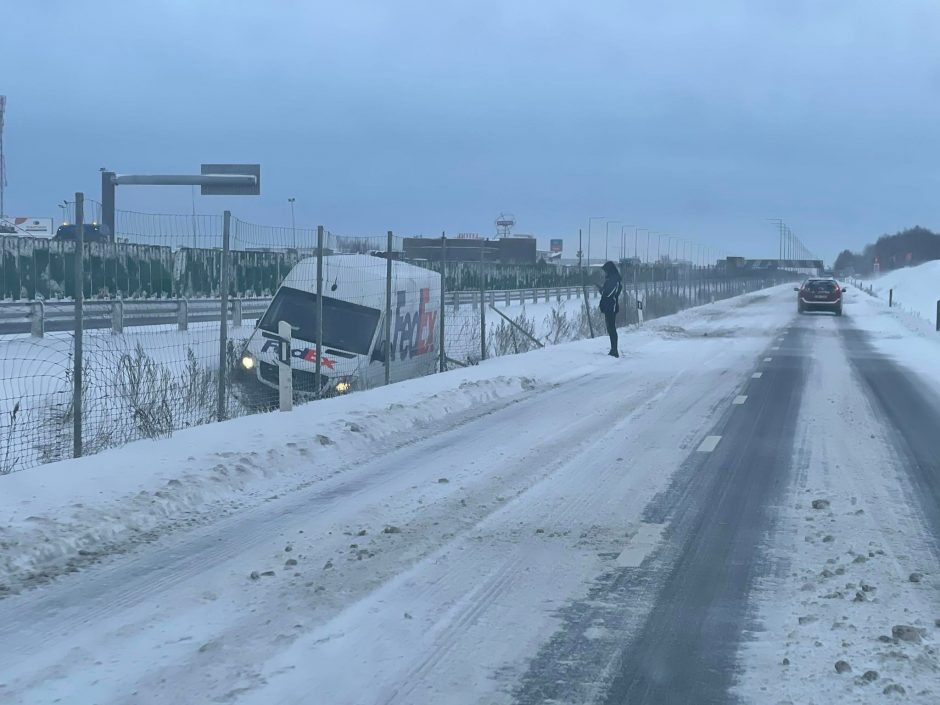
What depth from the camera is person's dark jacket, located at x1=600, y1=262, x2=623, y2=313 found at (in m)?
24.3

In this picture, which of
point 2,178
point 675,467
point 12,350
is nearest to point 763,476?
point 675,467

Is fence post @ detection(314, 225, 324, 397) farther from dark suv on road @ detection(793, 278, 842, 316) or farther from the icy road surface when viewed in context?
dark suv on road @ detection(793, 278, 842, 316)

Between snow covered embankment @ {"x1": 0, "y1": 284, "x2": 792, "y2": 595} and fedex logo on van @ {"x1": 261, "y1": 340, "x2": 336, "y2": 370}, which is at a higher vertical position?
fedex logo on van @ {"x1": 261, "y1": 340, "x2": 336, "y2": 370}

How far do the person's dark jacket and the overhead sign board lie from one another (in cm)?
890

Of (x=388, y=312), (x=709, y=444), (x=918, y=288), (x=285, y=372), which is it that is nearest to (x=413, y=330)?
(x=388, y=312)

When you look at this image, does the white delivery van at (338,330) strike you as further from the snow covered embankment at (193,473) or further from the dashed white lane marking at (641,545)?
the dashed white lane marking at (641,545)

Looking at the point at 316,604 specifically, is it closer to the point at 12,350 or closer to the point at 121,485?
the point at 121,485

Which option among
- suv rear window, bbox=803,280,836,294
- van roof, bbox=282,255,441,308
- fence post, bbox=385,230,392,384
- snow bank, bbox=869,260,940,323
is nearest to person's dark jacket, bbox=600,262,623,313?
van roof, bbox=282,255,441,308

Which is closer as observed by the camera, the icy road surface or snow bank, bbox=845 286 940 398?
the icy road surface

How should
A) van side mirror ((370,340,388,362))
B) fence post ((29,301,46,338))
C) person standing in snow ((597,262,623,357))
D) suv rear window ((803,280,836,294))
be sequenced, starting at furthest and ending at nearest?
suv rear window ((803,280,836,294)) → fence post ((29,301,46,338)) → person standing in snow ((597,262,623,357)) → van side mirror ((370,340,388,362))

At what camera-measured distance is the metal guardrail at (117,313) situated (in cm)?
2580

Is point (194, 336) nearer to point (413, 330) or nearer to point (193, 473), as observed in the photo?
point (413, 330)

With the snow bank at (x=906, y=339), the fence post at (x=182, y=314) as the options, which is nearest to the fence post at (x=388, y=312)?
the snow bank at (x=906, y=339)

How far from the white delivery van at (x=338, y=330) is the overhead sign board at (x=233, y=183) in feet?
32.2
